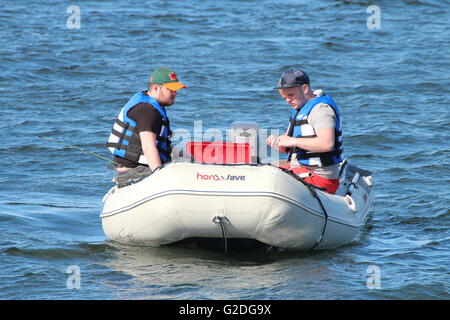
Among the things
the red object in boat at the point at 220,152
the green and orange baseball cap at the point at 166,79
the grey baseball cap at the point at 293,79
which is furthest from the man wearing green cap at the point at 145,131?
the grey baseball cap at the point at 293,79

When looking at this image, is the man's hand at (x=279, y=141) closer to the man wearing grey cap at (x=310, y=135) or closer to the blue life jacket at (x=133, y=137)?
the man wearing grey cap at (x=310, y=135)

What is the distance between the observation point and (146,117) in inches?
264

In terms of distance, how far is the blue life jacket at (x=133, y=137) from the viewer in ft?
22.4

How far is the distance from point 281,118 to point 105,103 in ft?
8.94

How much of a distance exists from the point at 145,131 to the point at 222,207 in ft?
3.39

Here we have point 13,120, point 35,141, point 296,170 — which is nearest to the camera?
point 296,170

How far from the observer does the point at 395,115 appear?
1258 centimetres

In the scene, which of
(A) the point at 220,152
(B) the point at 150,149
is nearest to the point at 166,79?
(B) the point at 150,149

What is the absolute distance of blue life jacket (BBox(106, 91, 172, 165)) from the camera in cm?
683

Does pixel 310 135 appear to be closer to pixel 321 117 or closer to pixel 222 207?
pixel 321 117

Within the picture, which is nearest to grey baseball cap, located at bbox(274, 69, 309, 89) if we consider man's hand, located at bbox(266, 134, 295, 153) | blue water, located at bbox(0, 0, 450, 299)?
man's hand, located at bbox(266, 134, 295, 153)

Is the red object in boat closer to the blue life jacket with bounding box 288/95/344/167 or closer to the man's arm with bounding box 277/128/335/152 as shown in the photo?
the man's arm with bounding box 277/128/335/152

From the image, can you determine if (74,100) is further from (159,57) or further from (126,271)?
(126,271)

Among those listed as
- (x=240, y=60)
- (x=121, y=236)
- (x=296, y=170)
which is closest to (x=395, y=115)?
(x=240, y=60)
